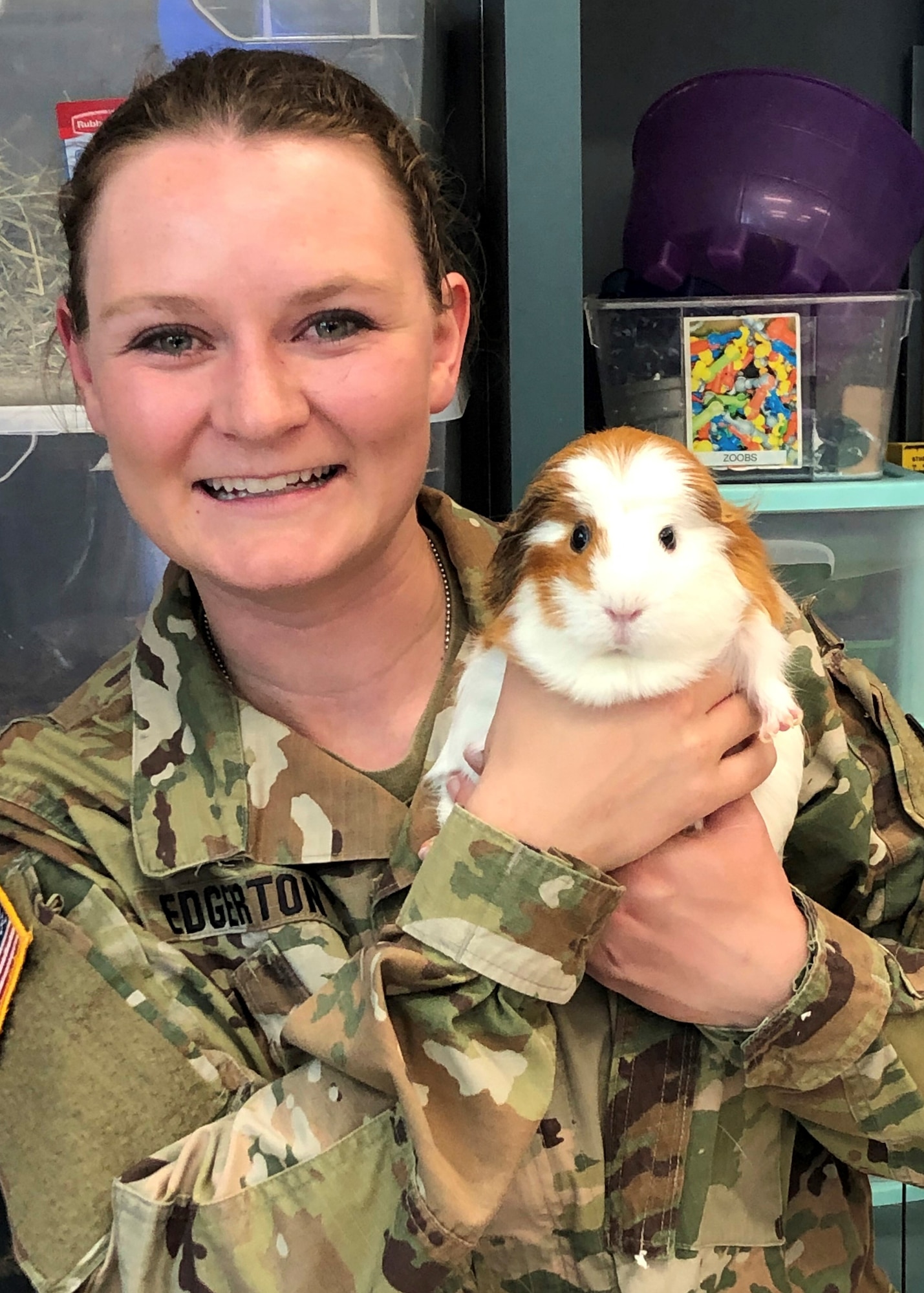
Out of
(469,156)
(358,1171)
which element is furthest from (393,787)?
(469,156)

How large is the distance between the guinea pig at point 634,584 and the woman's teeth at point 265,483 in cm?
17

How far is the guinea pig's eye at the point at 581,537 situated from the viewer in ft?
2.54

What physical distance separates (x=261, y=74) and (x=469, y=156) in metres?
0.56

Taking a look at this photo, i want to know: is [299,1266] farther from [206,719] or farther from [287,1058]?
[206,719]

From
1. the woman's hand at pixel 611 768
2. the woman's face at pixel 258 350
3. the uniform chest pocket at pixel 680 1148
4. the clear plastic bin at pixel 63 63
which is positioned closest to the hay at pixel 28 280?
the clear plastic bin at pixel 63 63

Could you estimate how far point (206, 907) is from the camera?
37.3 inches

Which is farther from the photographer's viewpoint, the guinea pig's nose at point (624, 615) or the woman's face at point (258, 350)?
the woman's face at point (258, 350)

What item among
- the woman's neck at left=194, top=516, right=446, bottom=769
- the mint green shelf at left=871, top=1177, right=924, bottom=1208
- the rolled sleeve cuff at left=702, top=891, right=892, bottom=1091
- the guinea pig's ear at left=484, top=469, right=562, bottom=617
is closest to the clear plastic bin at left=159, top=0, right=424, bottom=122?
the woman's neck at left=194, top=516, right=446, bottom=769

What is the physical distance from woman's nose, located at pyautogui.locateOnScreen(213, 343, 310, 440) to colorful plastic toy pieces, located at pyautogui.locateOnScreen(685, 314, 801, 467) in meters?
0.56

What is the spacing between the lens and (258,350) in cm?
86

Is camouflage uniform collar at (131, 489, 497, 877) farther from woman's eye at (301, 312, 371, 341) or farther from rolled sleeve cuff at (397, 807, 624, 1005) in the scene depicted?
woman's eye at (301, 312, 371, 341)

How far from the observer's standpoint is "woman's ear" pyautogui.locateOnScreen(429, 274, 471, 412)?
40.0 inches

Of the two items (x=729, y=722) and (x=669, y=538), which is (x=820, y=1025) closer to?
(x=729, y=722)

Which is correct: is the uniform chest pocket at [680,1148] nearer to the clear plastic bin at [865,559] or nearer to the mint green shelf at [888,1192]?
the clear plastic bin at [865,559]
